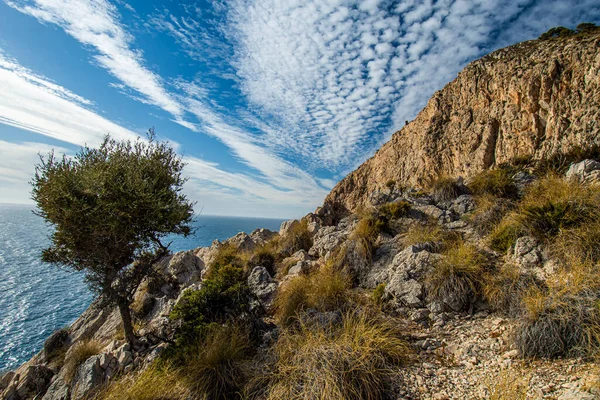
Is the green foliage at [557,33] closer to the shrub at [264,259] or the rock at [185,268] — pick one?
the shrub at [264,259]

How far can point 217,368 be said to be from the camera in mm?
4020

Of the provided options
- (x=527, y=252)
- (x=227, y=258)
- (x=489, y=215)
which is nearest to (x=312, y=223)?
(x=227, y=258)

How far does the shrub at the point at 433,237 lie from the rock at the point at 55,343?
1205 cm

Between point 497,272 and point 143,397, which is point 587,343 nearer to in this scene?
point 497,272

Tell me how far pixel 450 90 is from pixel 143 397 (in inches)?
1116

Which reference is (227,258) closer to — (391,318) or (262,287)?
(262,287)

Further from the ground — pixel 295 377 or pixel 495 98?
pixel 495 98

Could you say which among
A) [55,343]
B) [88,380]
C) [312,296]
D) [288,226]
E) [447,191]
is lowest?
[55,343]

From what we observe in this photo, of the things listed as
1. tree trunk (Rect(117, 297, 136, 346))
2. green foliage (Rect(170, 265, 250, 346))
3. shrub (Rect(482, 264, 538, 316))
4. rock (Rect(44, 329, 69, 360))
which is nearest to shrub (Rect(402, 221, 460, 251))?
shrub (Rect(482, 264, 538, 316))

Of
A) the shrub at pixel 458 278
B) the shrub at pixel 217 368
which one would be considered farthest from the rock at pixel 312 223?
the shrub at pixel 217 368

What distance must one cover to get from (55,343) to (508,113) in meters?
26.8

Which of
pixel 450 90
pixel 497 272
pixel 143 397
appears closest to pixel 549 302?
pixel 497 272

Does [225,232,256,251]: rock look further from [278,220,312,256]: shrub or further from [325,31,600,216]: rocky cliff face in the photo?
[325,31,600,216]: rocky cliff face

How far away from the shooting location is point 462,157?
20234 millimetres
